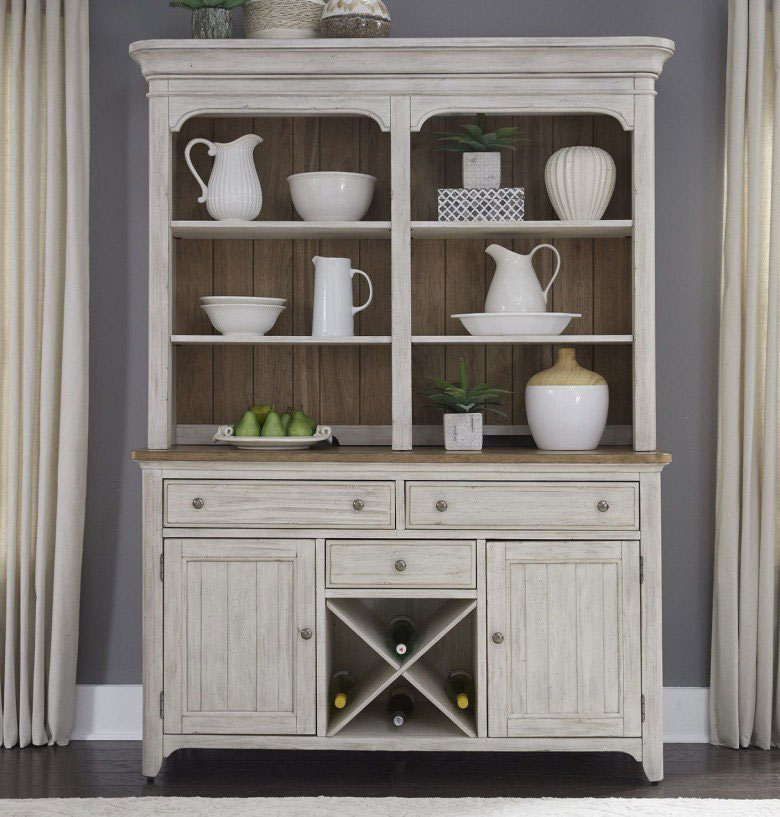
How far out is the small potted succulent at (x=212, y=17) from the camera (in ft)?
8.96

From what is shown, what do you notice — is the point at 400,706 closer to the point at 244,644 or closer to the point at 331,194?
the point at 244,644

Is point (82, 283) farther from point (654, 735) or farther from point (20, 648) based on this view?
point (654, 735)

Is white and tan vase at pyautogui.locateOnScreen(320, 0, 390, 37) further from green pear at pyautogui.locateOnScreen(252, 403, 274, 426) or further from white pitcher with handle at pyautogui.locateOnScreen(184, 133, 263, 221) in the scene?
green pear at pyautogui.locateOnScreen(252, 403, 274, 426)

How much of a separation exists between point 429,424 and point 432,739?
3.24 feet

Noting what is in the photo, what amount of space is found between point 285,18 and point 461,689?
205 centimetres

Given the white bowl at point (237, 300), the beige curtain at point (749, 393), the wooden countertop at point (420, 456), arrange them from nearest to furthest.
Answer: the wooden countertop at point (420, 456), the white bowl at point (237, 300), the beige curtain at point (749, 393)

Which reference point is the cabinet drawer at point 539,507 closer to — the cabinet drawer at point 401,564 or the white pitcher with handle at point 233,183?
the cabinet drawer at point 401,564

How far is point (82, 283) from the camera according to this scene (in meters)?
2.92

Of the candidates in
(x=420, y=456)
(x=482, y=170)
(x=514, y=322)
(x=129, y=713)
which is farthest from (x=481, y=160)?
(x=129, y=713)

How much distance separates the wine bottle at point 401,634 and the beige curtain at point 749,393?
38.8 inches

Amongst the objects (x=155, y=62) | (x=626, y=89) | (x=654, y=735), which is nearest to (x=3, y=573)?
(x=155, y=62)

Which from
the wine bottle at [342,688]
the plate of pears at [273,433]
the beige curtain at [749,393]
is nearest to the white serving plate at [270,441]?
the plate of pears at [273,433]

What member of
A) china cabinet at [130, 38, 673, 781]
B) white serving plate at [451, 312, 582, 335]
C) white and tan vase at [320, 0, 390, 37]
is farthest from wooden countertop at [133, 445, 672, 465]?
white and tan vase at [320, 0, 390, 37]

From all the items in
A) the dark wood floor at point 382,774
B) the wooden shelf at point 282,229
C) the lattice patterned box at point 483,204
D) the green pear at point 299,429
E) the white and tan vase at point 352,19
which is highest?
the white and tan vase at point 352,19
